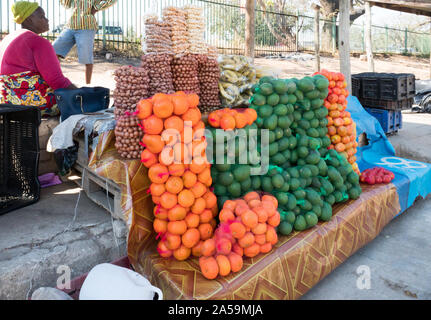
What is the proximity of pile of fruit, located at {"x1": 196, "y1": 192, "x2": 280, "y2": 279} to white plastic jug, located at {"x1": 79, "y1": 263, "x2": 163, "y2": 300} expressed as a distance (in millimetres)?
341

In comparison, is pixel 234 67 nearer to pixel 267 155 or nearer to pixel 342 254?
pixel 267 155

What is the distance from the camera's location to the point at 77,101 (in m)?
3.28

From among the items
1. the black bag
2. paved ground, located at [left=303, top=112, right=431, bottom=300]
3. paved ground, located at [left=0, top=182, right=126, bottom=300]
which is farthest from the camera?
the black bag

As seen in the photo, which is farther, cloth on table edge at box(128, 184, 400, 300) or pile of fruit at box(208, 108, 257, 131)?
pile of fruit at box(208, 108, 257, 131)

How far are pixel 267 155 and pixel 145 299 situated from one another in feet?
4.33

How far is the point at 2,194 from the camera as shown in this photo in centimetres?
286

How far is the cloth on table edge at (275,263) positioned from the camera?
1.91 metres

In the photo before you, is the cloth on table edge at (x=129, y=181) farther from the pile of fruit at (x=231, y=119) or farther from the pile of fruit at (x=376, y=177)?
the pile of fruit at (x=376, y=177)

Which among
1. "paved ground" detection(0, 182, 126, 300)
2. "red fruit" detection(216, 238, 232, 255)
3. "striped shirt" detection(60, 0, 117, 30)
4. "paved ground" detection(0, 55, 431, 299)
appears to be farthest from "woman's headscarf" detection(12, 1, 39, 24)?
"red fruit" detection(216, 238, 232, 255)

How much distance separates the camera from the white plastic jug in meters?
1.71

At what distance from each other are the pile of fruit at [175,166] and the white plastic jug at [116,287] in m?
0.35

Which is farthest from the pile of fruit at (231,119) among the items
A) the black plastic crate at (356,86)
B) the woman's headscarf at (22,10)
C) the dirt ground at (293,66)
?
the black plastic crate at (356,86)

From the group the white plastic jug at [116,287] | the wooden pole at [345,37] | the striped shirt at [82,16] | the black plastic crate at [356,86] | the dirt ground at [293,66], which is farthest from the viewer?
A: the dirt ground at [293,66]

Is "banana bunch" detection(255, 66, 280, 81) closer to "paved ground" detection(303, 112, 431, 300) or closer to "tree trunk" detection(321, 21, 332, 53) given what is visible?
"paved ground" detection(303, 112, 431, 300)
